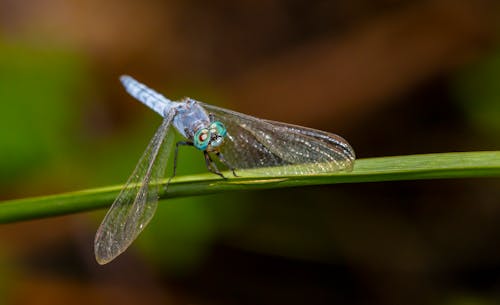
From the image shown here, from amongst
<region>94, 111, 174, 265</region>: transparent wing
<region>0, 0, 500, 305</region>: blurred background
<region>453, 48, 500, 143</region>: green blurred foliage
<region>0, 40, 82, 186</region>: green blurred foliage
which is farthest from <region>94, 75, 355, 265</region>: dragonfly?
<region>453, 48, 500, 143</region>: green blurred foliage

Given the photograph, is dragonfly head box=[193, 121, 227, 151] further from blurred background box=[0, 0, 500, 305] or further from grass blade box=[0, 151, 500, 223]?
blurred background box=[0, 0, 500, 305]

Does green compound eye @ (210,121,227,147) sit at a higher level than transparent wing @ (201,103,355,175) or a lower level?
higher

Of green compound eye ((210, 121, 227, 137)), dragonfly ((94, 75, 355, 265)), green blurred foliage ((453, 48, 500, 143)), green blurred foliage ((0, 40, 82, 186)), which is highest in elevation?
green blurred foliage ((0, 40, 82, 186))

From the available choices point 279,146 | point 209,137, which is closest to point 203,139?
point 209,137

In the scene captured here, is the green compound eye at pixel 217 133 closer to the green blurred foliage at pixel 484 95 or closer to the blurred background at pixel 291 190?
the blurred background at pixel 291 190

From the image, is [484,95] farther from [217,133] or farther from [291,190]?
[217,133]

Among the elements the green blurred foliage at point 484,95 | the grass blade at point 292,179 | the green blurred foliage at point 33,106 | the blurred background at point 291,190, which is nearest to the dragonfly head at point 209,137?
the grass blade at point 292,179
